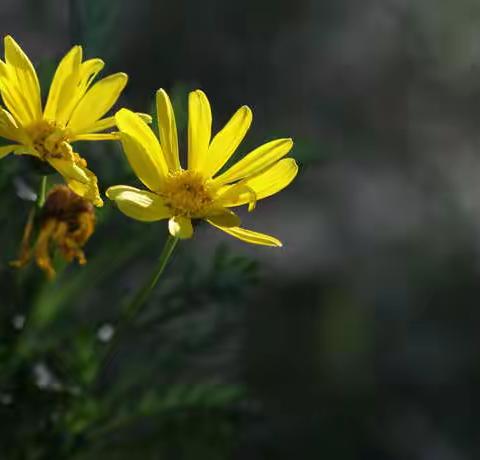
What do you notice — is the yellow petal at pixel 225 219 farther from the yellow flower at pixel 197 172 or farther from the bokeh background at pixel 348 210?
the bokeh background at pixel 348 210

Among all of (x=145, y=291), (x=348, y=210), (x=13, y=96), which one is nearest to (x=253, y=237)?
(x=145, y=291)

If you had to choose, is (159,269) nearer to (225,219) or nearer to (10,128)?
(225,219)

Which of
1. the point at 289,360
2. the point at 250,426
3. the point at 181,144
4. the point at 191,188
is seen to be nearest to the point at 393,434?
the point at 289,360

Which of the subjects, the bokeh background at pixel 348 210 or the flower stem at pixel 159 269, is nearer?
the flower stem at pixel 159 269

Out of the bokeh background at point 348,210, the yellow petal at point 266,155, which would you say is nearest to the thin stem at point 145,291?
the yellow petal at point 266,155

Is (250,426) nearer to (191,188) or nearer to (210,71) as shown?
(191,188)

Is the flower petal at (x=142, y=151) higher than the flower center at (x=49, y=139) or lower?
lower

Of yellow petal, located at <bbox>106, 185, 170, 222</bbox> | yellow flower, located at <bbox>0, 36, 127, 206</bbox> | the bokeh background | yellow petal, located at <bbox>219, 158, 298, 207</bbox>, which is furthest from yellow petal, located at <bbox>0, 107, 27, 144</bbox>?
the bokeh background
